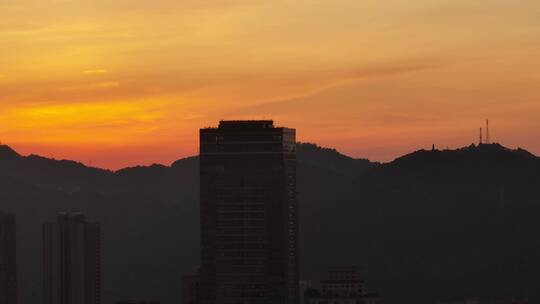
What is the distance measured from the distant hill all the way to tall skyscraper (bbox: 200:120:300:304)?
3609 centimetres

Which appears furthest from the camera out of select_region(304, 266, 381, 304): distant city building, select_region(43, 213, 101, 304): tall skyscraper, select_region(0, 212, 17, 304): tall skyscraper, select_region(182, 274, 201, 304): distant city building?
select_region(0, 212, 17, 304): tall skyscraper

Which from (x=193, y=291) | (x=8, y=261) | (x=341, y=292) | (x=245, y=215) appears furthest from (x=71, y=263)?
(x=341, y=292)

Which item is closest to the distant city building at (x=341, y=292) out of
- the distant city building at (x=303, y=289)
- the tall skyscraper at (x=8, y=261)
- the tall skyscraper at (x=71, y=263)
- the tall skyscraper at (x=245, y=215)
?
the distant city building at (x=303, y=289)

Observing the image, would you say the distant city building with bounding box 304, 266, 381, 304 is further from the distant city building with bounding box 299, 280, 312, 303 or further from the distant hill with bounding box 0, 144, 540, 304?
the distant hill with bounding box 0, 144, 540, 304

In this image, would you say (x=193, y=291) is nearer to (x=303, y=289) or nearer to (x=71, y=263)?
(x=303, y=289)

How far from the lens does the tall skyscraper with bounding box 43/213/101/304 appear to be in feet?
475

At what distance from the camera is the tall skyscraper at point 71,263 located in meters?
145

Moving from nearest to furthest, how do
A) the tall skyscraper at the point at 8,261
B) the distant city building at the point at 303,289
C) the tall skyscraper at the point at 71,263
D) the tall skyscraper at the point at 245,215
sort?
the tall skyscraper at the point at 245,215 → the distant city building at the point at 303,289 → the tall skyscraper at the point at 71,263 → the tall skyscraper at the point at 8,261

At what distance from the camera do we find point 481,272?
153 metres

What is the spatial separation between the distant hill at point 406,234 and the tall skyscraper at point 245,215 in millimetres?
36093

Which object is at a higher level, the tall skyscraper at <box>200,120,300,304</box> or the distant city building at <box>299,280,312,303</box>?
the tall skyscraper at <box>200,120,300,304</box>

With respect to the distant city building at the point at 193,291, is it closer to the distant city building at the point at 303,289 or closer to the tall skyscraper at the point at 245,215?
the tall skyscraper at the point at 245,215

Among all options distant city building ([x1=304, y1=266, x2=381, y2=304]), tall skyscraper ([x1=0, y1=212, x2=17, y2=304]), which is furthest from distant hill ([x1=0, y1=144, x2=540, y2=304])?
distant city building ([x1=304, y1=266, x2=381, y2=304])

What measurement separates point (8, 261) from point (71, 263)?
1283cm
